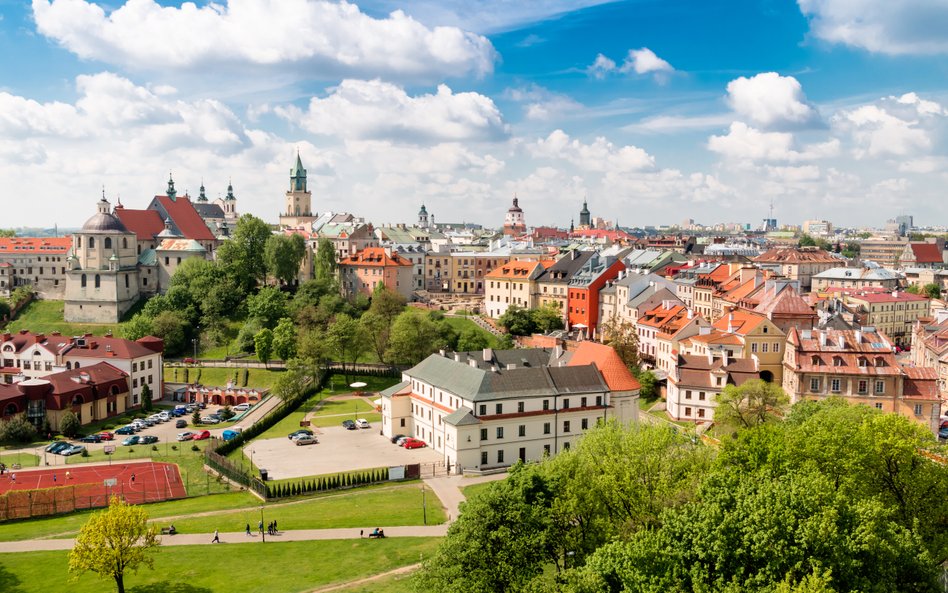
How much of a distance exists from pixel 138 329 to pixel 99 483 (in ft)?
152

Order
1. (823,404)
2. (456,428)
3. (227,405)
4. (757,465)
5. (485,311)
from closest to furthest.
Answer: (757,465) < (823,404) < (456,428) < (227,405) < (485,311)

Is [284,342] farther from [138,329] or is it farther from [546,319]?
[546,319]

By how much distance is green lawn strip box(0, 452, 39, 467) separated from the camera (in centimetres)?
5951

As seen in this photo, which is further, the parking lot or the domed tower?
the domed tower

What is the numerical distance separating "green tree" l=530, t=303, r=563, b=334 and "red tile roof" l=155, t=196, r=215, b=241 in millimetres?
60596

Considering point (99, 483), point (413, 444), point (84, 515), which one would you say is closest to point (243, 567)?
point (84, 515)

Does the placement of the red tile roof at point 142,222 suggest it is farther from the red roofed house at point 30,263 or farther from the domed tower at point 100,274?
the red roofed house at point 30,263

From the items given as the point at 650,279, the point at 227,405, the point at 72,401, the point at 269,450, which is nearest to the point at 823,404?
the point at 269,450

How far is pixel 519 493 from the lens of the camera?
30703 mm

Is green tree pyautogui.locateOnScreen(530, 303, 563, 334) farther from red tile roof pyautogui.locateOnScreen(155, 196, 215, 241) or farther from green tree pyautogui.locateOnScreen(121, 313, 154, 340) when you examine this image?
red tile roof pyautogui.locateOnScreen(155, 196, 215, 241)

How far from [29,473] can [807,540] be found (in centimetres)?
5492

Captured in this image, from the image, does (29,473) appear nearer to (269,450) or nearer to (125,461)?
(125,461)

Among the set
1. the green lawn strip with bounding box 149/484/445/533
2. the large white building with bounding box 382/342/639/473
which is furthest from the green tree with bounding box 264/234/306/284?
the green lawn strip with bounding box 149/484/445/533

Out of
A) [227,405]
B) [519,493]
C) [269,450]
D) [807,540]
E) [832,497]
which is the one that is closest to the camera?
[807,540]
